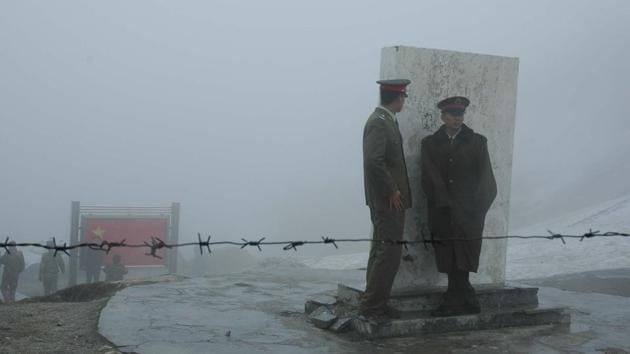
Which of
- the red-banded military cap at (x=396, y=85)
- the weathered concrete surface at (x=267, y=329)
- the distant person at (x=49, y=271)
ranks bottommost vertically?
the distant person at (x=49, y=271)

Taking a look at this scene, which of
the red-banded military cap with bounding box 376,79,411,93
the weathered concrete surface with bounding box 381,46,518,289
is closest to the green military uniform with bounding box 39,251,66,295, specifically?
the weathered concrete surface with bounding box 381,46,518,289

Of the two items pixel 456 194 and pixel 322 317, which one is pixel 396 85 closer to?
pixel 456 194

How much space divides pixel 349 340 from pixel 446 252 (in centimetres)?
101

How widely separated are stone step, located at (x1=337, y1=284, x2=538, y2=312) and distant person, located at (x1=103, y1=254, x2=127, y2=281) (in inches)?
389

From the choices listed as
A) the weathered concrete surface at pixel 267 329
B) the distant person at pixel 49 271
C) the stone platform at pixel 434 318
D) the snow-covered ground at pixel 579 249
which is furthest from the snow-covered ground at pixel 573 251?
the distant person at pixel 49 271

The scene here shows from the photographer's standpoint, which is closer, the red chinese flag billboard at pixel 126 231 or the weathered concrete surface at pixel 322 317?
the weathered concrete surface at pixel 322 317

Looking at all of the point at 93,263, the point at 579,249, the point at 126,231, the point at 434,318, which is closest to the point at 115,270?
the point at 93,263

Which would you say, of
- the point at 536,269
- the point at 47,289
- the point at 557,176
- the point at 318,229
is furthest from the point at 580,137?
the point at 47,289

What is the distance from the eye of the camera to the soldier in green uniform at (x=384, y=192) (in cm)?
486

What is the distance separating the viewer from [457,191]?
5188 mm

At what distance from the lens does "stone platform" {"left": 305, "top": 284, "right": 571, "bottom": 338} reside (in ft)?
16.2

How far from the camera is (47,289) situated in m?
14.5

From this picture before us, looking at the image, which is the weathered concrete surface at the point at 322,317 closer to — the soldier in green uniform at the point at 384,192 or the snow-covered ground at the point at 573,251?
the soldier in green uniform at the point at 384,192

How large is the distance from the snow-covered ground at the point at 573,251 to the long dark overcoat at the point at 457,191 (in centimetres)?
549
